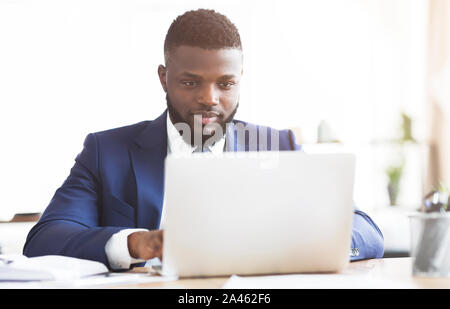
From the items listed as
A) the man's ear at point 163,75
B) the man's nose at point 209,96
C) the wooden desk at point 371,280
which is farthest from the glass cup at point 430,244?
the man's ear at point 163,75

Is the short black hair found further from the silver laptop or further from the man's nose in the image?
the silver laptop

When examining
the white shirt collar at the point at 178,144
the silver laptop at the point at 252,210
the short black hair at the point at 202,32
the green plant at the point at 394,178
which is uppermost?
the short black hair at the point at 202,32

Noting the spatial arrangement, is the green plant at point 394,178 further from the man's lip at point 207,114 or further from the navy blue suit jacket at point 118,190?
the man's lip at point 207,114

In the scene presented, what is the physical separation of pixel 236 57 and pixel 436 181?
3.90 m

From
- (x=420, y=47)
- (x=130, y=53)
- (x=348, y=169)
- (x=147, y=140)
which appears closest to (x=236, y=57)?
(x=147, y=140)

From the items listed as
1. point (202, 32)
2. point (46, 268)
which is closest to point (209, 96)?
point (202, 32)

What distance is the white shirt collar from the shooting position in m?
1.75

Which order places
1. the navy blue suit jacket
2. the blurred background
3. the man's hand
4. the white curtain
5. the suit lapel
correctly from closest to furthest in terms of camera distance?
the man's hand
the navy blue suit jacket
the suit lapel
the white curtain
the blurred background

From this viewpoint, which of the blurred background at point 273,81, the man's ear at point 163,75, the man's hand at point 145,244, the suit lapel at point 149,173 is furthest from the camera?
the blurred background at point 273,81

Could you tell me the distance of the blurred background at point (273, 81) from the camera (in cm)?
507

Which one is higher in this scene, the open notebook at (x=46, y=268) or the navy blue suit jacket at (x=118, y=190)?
the navy blue suit jacket at (x=118, y=190)

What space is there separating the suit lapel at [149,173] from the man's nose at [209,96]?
19 centimetres

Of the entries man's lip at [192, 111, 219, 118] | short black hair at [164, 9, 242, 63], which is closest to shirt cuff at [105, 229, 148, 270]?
man's lip at [192, 111, 219, 118]

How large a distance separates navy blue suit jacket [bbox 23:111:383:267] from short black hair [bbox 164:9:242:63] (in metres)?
0.26
